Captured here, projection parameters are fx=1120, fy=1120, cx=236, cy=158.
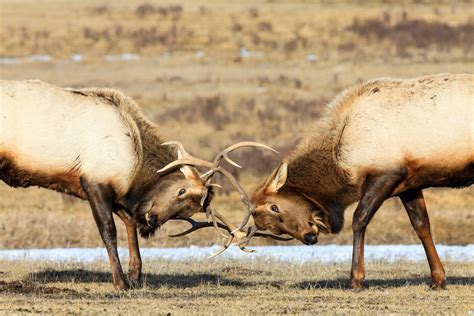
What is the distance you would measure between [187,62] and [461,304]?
1264 inches

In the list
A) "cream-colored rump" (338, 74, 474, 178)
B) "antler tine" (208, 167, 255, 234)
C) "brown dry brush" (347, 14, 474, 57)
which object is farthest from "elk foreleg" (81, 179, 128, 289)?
"brown dry brush" (347, 14, 474, 57)

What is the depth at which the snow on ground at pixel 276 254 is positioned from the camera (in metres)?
18.1

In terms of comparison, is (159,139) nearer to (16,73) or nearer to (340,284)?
(340,284)

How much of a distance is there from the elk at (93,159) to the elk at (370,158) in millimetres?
1061

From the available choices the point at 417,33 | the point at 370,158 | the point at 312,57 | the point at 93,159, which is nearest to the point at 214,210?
the point at 93,159

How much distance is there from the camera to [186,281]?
1519 cm

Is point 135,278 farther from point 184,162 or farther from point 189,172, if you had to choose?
point 184,162

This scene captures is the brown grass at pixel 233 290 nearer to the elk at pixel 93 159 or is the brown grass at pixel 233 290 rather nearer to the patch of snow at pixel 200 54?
the elk at pixel 93 159

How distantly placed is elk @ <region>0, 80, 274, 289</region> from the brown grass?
904mm

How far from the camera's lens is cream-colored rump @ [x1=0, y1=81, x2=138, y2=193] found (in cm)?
1418

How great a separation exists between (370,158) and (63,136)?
153 inches

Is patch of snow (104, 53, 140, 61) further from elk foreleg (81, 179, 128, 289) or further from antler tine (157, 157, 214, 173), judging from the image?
elk foreleg (81, 179, 128, 289)

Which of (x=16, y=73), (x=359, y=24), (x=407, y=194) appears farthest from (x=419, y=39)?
(x=407, y=194)

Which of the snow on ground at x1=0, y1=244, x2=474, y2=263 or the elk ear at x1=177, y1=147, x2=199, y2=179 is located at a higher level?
the elk ear at x1=177, y1=147, x2=199, y2=179
